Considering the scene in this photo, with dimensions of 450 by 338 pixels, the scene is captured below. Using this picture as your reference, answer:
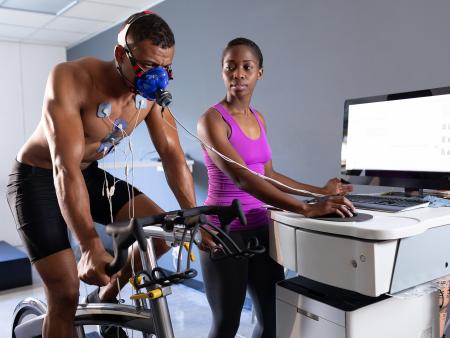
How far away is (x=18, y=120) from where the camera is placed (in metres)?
5.27

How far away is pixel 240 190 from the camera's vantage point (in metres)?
1.66

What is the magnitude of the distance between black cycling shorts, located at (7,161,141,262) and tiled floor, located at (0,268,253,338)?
2.85 feet

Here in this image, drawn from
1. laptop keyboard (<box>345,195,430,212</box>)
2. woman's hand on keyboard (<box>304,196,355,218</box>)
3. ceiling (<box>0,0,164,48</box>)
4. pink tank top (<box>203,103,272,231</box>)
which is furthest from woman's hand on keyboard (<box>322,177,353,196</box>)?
ceiling (<box>0,0,164,48</box>)

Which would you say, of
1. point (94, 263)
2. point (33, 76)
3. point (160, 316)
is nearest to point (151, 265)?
point (160, 316)

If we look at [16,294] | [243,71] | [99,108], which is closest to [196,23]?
[243,71]

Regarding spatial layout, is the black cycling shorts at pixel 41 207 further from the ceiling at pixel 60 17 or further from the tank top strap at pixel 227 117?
the ceiling at pixel 60 17

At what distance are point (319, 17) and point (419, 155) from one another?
3.83ft

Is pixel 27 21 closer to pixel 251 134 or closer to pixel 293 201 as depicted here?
pixel 251 134

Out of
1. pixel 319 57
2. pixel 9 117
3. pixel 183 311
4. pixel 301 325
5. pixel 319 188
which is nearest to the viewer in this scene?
pixel 301 325

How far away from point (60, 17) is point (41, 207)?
3.25 meters

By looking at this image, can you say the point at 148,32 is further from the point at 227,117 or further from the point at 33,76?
the point at 33,76

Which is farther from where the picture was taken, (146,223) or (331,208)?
(331,208)

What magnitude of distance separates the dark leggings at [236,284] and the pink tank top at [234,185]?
0.16ft

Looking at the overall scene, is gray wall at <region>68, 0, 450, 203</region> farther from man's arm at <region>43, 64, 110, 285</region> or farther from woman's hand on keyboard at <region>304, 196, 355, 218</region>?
man's arm at <region>43, 64, 110, 285</region>
